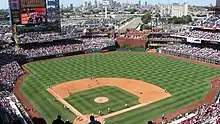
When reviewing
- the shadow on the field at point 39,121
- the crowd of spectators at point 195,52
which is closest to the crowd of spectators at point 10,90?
the shadow on the field at point 39,121

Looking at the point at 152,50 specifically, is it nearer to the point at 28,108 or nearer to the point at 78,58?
the point at 78,58

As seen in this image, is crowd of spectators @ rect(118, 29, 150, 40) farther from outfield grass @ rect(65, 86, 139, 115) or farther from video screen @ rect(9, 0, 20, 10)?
outfield grass @ rect(65, 86, 139, 115)

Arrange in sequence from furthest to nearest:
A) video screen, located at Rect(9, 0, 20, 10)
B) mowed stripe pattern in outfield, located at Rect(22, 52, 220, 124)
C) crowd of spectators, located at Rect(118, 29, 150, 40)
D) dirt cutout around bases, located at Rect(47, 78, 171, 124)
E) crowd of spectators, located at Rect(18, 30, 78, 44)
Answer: crowd of spectators, located at Rect(118, 29, 150, 40), crowd of spectators, located at Rect(18, 30, 78, 44), video screen, located at Rect(9, 0, 20, 10), dirt cutout around bases, located at Rect(47, 78, 171, 124), mowed stripe pattern in outfield, located at Rect(22, 52, 220, 124)

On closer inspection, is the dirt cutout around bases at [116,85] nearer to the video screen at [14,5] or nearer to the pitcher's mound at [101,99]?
the pitcher's mound at [101,99]

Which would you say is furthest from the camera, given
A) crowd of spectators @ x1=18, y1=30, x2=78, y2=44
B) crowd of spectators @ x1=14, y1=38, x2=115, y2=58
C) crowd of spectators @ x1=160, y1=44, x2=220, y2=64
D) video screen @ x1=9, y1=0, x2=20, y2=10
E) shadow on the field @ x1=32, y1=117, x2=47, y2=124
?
crowd of spectators @ x1=18, y1=30, x2=78, y2=44

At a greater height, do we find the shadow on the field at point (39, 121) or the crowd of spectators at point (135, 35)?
the crowd of spectators at point (135, 35)

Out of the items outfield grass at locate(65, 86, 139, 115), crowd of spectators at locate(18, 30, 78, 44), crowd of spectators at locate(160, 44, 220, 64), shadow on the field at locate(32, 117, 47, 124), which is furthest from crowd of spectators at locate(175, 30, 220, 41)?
shadow on the field at locate(32, 117, 47, 124)

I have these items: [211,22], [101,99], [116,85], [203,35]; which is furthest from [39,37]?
[211,22]
